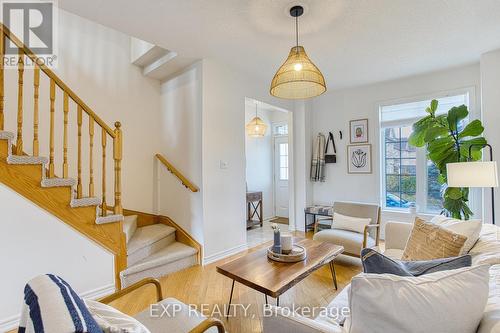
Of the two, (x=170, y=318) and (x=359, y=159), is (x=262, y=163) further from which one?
(x=170, y=318)

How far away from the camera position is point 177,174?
11.0 feet

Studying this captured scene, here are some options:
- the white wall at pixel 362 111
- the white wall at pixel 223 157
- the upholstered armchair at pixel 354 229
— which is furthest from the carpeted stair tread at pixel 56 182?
the white wall at pixel 362 111

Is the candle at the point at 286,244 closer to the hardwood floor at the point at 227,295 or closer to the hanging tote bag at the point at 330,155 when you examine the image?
the hardwood floor at the point at 227,295

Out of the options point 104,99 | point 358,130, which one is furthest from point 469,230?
point 104,99

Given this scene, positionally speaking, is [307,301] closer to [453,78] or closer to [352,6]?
[352,6]

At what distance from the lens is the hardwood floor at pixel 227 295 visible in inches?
79.1

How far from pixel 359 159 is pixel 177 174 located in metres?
3.12

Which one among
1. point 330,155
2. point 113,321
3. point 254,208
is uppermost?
point 330,155

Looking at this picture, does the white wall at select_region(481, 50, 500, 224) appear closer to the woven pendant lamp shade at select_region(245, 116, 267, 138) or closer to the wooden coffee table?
the wooden coffee table

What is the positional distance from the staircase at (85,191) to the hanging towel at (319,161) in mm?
2657

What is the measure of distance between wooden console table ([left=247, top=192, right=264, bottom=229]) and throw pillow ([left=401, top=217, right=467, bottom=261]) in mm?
3361

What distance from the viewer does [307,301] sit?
2223mm

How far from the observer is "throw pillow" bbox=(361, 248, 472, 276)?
3.41 feet

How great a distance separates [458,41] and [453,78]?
3.35 feet
